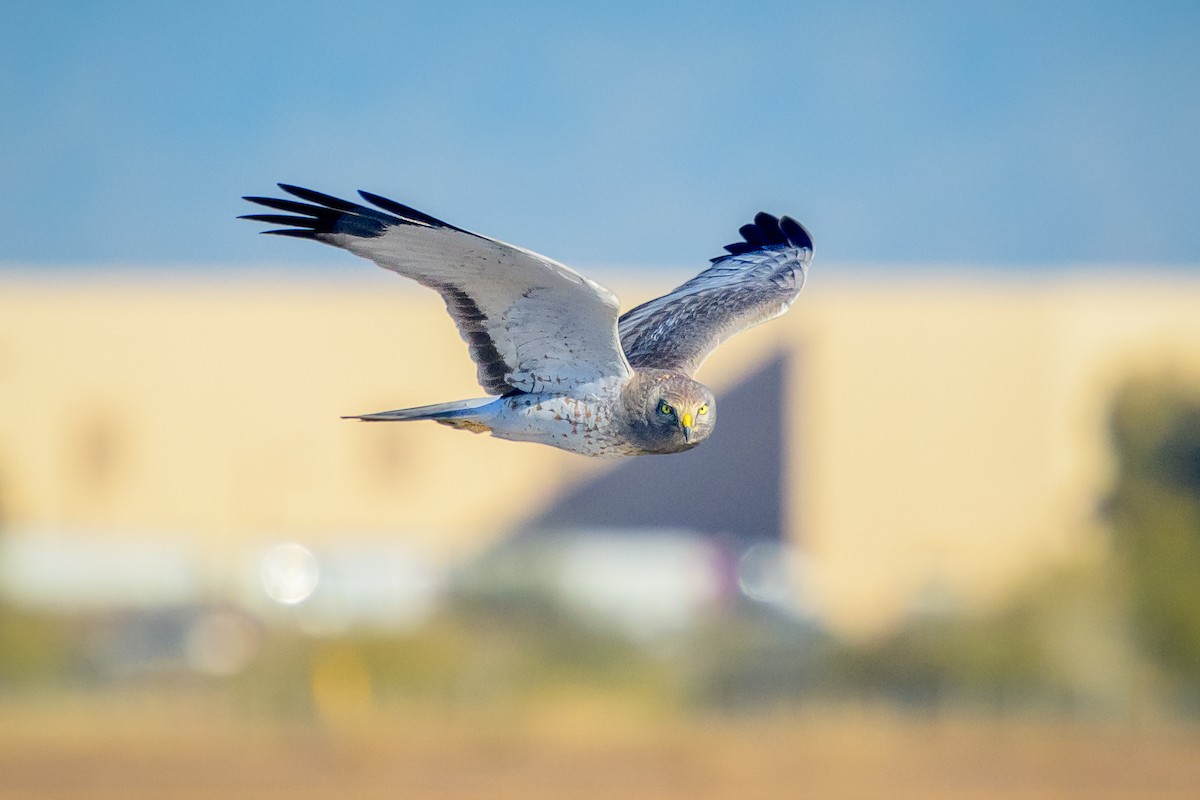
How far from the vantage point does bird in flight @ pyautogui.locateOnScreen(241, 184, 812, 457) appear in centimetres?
672

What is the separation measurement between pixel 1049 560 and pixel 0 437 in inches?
819

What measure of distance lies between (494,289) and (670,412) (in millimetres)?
883

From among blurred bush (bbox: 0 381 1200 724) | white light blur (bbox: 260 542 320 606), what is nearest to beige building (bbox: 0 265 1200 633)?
white light blur (bbox: 260 542 320 606)

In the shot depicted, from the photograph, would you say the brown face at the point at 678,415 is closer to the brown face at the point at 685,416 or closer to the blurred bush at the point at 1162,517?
the brown face at the point at 685,416

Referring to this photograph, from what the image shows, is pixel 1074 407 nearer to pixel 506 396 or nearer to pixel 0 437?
pixel 0 437

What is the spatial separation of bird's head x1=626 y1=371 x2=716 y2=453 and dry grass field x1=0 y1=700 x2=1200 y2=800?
60.7 ft

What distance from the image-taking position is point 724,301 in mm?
8852

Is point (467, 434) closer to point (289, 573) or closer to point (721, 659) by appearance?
point (289, 573)

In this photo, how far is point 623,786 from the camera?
25422mm

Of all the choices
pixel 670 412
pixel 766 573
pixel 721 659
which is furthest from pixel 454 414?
pixel 766 573

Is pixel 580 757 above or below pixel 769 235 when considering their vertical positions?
below

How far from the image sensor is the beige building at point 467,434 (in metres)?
33.7

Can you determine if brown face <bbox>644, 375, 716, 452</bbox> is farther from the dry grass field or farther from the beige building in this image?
the beige building

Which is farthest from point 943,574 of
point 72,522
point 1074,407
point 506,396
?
point 506,396
